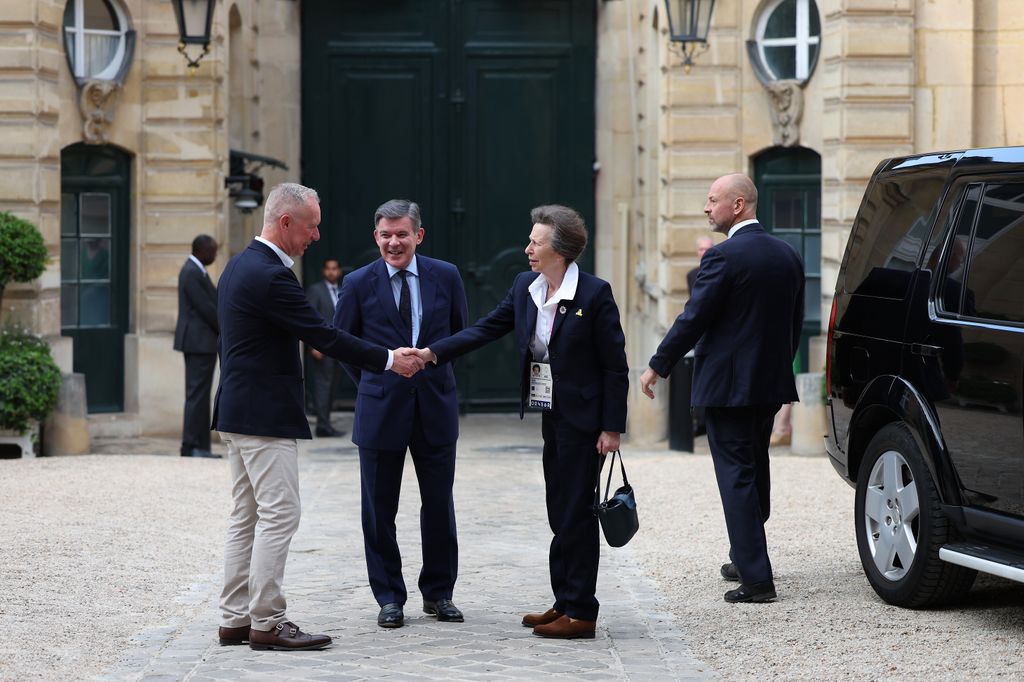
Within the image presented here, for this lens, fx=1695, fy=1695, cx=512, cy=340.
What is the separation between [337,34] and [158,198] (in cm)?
369

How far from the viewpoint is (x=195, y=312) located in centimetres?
1480

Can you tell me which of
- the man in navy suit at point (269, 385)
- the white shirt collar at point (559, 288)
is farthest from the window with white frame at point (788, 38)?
the man in navy suit at point (269, 385)

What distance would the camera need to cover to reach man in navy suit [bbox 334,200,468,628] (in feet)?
24.6

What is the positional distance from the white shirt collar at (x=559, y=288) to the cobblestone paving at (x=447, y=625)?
144 centimetres

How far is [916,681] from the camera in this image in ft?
20.3

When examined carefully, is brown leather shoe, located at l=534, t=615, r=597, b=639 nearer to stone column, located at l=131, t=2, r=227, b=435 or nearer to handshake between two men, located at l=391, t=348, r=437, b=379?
handshake between two men, located at l=391, t=348, r=437, b=379

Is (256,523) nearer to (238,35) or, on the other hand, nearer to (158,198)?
(158,198)

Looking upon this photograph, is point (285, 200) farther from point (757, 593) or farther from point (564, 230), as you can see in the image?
point (757, 593)

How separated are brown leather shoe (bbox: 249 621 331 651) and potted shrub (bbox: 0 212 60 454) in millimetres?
7430

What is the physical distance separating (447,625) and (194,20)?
9.19 m

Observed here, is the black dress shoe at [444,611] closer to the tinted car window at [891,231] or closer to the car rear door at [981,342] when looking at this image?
the car rear door at [981,342]

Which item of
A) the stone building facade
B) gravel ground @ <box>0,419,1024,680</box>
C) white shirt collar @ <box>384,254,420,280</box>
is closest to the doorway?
the stone building facade

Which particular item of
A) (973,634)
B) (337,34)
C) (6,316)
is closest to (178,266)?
(6,316)

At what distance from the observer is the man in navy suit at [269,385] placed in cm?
687
